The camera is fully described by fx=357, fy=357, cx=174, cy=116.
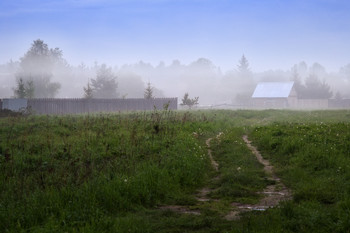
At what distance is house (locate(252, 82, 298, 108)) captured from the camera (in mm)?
82188

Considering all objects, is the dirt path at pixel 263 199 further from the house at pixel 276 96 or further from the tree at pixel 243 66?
the tree at pixel 243 66

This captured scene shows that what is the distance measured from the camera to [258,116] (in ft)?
121

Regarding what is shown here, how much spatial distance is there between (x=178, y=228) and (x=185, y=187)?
3.14 meters

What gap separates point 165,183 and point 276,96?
77.7 metres

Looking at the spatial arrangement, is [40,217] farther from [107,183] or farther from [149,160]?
[149,160]

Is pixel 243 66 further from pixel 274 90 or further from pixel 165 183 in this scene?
pixel 165 183

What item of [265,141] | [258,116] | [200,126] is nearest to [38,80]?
[258,116]

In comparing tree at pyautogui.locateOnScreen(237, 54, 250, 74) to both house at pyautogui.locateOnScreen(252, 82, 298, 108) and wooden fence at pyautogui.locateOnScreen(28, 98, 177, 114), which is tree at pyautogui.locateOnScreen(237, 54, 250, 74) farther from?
wooden fence at pyautogui.locateOnScreen(28, 98, 177, 114)

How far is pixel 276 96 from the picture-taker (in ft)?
271

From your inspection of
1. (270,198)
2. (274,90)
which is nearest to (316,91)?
(274,90)

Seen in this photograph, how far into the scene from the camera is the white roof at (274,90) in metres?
82.8

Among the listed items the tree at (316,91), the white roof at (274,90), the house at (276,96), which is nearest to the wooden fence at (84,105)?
the house at (276,96)

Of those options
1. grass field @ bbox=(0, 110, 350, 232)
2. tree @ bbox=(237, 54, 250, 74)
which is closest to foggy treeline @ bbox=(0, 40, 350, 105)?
tree @ bbox=(237, 54, 250, 74)

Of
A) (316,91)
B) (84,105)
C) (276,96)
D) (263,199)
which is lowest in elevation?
(263,199)
